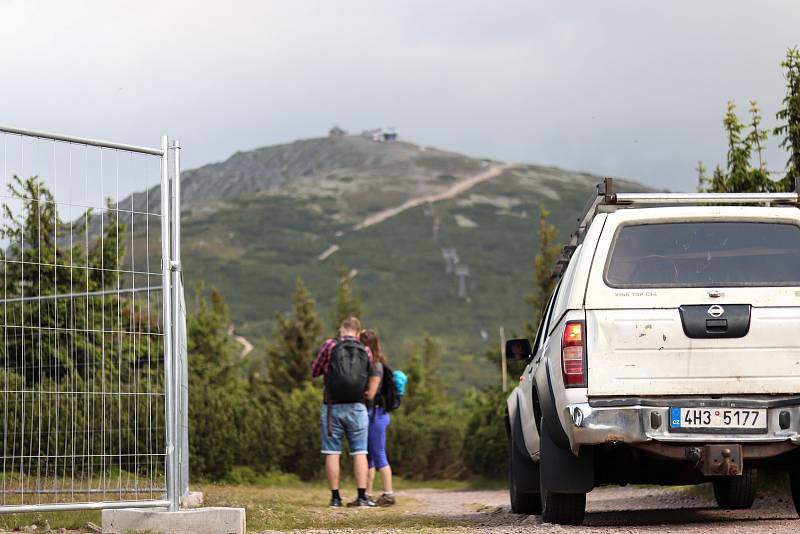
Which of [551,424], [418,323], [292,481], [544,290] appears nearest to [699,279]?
[551,424]

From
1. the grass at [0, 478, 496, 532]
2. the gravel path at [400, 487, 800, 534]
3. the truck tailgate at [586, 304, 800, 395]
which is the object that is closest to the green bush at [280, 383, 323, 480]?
the grass at [0, 478, 496, 532]

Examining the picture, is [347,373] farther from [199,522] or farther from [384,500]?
[199,522]

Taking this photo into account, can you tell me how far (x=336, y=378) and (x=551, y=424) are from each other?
16.3 feet

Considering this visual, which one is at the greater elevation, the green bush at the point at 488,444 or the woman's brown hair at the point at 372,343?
the woman's brown hair at the point at 372,343

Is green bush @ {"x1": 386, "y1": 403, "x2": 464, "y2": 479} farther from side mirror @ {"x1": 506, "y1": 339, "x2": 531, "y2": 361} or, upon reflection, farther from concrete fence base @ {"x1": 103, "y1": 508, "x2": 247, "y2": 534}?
concrete fence base @ {"x1": 103, "y1": 508, "x2": 247, "y2": 534}

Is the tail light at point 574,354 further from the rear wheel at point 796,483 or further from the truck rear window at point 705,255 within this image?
the rear wheel at point 796,483

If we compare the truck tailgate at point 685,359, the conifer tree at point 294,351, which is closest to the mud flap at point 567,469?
the truck tailgate at point 685,359

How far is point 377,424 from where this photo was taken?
13.8 m

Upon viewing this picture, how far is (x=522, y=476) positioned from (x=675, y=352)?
116 inches

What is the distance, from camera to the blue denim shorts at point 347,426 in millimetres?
12728

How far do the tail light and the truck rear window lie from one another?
38 centimetres

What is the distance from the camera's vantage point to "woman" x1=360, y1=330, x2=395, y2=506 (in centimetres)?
1344

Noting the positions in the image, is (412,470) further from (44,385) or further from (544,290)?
(44,385)

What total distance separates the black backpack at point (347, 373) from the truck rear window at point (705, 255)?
5.10m
